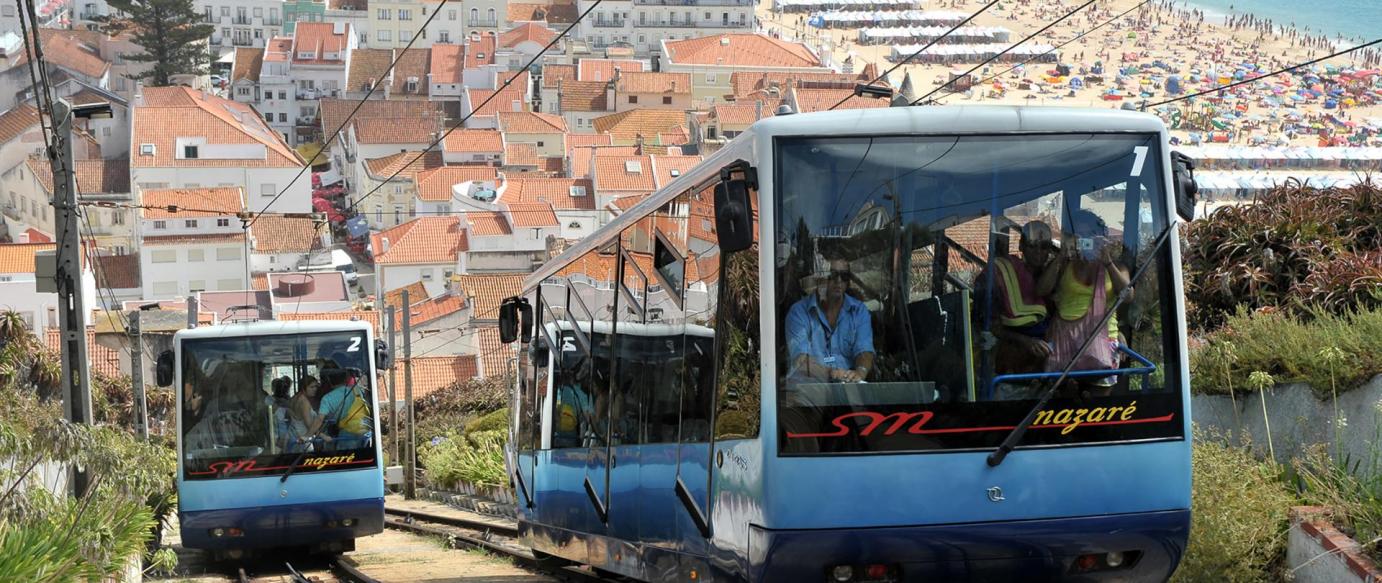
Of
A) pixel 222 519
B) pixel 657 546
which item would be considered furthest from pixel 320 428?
pixel 657 546

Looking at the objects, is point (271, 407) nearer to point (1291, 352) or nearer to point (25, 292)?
point (1291, 352)

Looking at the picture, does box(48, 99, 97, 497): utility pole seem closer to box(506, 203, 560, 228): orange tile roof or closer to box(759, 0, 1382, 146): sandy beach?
box(759, 0, 1382, 146): sandy beach

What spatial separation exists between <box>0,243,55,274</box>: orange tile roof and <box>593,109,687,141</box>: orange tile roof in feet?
189

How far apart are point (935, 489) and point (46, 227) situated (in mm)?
96345

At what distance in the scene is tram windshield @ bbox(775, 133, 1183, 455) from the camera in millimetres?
6797

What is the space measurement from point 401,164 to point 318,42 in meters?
36.6

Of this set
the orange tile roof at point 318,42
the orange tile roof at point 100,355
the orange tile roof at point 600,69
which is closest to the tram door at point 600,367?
the orange tile roof at point 100,355

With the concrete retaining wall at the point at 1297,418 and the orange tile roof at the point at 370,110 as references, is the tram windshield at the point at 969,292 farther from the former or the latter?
the orange tile roof at the point at 370,110

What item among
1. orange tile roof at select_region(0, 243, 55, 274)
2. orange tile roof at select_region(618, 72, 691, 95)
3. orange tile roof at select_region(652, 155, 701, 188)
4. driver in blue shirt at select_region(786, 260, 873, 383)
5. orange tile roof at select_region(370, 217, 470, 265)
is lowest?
driver in blue shirt at select_region(786, 260, 873, 383)

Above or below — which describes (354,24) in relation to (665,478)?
above

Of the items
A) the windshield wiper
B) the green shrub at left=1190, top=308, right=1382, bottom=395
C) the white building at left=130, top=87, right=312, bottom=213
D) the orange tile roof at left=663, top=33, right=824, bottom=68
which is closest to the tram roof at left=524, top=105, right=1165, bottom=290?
the windshield wiper

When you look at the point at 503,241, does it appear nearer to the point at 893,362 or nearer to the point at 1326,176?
the point at 1326,176

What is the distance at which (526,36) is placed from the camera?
150 metres

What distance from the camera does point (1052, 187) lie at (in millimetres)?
7016
